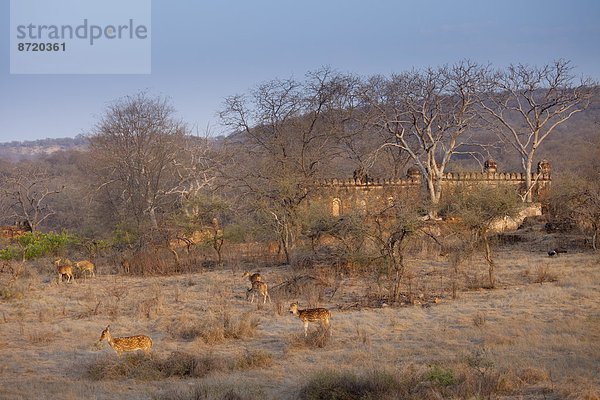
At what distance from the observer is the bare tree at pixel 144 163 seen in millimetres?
33656

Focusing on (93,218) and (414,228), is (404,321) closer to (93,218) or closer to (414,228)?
(414,228)

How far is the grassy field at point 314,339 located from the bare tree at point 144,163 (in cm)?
1469

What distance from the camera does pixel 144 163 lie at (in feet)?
114

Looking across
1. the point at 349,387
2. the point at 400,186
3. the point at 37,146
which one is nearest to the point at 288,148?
the point at 400,186

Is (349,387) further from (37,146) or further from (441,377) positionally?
(37,146)

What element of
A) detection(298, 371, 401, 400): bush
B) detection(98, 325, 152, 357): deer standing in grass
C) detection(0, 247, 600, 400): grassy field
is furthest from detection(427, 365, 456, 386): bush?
detection(98, 325, 152, 357): deer standing in grass

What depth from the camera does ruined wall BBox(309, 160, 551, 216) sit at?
2712 centimetres

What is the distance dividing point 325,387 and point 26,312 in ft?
32.0

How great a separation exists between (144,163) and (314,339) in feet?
82.4

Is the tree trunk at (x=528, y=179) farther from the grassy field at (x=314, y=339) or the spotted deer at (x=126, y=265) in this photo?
the spotted deer at (x=126, y=265)

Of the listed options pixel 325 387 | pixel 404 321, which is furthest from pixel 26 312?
pixel 325 387

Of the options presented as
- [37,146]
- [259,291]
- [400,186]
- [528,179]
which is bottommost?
[259,291]

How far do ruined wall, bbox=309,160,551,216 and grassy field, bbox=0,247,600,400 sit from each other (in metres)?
8.42

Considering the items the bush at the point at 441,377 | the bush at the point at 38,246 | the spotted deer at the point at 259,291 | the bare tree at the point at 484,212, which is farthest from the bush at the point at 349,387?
the bush at the point at 38,246
